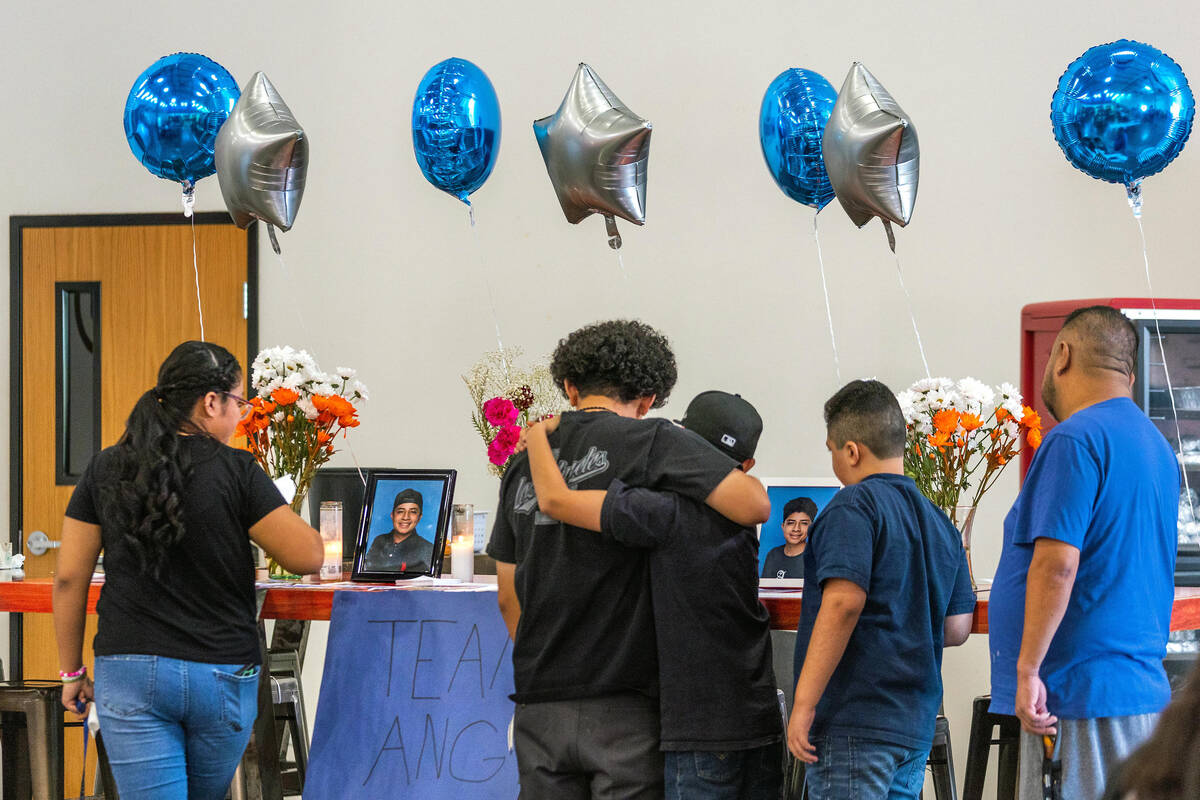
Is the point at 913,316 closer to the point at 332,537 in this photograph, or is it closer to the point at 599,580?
the point at 332,537

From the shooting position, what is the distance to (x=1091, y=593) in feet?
6.91

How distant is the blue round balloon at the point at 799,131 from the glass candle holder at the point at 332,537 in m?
1.60

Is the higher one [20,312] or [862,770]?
[20,312]

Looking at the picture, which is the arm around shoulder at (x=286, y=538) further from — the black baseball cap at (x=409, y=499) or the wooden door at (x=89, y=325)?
the wooden door at (x=89, y=325)

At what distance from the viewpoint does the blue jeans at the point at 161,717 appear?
2.13m

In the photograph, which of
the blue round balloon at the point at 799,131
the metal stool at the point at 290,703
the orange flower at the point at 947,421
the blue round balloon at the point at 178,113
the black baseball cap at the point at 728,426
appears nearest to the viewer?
the black baseball cap at the point at 728,426

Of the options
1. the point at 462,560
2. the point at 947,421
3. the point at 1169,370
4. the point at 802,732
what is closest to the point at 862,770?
the point at 802,732

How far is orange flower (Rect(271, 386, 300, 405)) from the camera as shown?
302cm

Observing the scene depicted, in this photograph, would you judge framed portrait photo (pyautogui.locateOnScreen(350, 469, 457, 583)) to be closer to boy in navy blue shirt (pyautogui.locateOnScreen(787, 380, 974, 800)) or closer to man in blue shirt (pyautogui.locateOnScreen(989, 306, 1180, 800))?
boy in navy blue shirt (pyautogui.locateOnScreen(787, 380, 974, 800))

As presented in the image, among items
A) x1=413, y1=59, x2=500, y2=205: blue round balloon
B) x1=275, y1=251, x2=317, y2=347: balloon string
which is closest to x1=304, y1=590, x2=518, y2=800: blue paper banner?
x1=413, y1=59, x2=500, y2=205: blue round balloon

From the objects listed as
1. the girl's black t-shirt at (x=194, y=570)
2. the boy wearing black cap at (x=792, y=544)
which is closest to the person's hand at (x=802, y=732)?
the boy wearing black cap at (x=792, y=544)

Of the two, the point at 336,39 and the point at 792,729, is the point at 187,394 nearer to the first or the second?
the point at 792,729

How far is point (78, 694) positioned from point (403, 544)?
85cm

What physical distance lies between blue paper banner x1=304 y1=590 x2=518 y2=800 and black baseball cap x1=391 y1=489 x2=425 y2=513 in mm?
298
